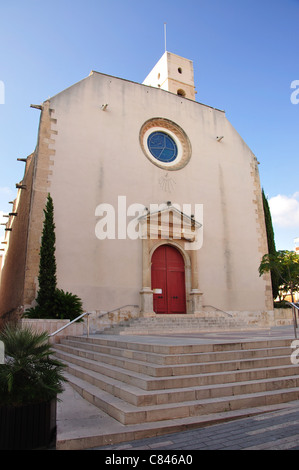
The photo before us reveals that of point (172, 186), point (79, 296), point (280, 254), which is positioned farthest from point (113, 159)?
point (280, 254)

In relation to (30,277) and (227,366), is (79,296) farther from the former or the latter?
(227,366)

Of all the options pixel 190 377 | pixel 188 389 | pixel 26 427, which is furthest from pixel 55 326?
pixel 26 427

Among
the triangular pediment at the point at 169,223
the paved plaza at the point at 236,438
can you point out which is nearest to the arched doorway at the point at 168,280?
the triangular pediment at the point at 169,223

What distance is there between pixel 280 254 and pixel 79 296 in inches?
288

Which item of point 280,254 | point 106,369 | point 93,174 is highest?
point 93,174

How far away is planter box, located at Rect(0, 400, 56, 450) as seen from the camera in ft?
10.3

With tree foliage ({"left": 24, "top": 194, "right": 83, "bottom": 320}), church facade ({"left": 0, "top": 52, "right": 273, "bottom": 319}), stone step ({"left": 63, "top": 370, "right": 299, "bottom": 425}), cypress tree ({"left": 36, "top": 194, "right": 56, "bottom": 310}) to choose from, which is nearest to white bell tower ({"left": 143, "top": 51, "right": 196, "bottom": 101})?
church facade ({"left": 0, "top": 52, "right": 273, "bottom": 319})

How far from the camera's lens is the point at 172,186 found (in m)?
14.5

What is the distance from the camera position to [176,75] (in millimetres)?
17859

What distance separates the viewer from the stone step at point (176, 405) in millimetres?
3708

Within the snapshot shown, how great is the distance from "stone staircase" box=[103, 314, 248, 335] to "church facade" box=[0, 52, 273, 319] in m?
0.82

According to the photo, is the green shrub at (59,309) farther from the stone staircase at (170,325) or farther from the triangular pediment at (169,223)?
the triangular pediment at (169,223)

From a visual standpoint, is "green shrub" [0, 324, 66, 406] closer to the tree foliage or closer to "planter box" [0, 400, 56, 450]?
"planter box" [0, 400, 56, 450]

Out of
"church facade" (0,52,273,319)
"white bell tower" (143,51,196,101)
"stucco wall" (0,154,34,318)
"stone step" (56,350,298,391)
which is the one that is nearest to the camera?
"stone step" (56,350,298,391)
